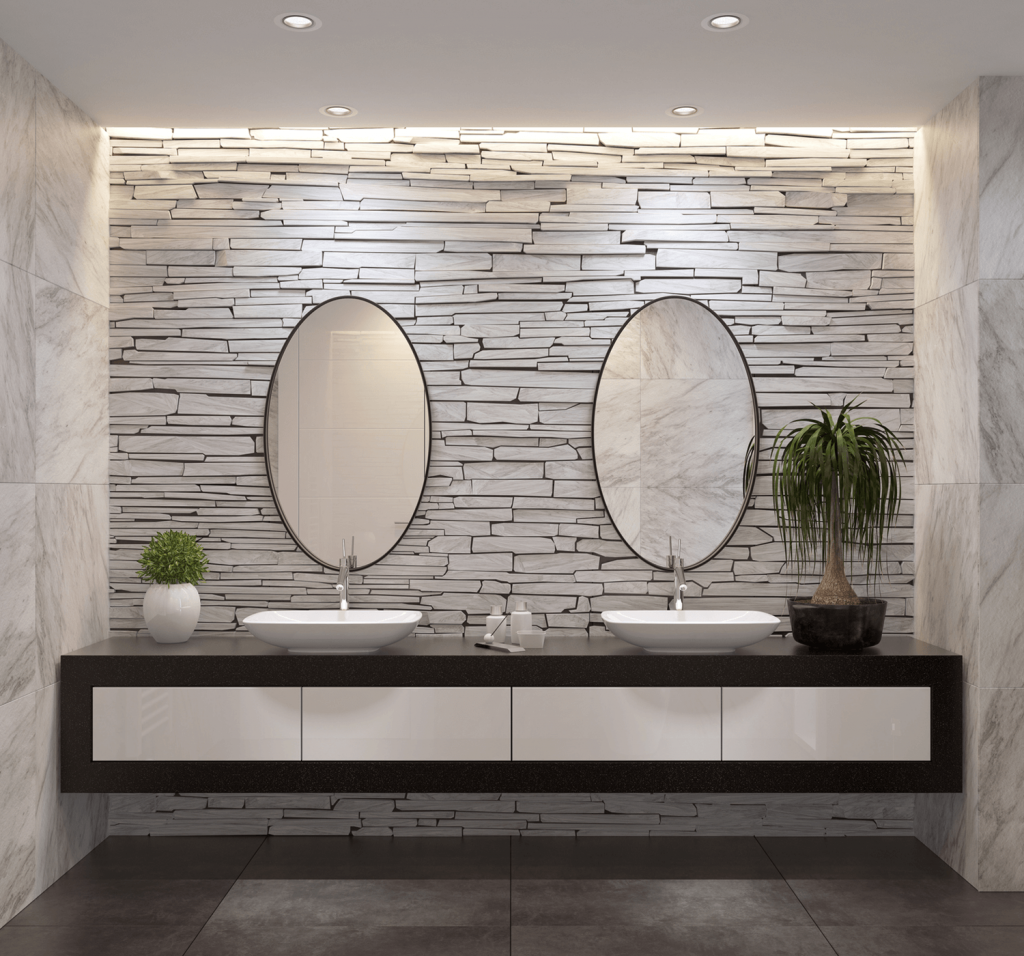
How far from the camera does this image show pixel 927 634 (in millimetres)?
3666

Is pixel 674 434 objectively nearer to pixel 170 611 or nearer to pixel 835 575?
pixel 835 575

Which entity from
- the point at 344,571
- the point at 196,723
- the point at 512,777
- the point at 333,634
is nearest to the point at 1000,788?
the point at 512,777

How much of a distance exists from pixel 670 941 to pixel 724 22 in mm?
2765

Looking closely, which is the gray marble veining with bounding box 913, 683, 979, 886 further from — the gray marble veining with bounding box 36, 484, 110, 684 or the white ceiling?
the gray marble veining with bounding box 36, 484, 110, 684

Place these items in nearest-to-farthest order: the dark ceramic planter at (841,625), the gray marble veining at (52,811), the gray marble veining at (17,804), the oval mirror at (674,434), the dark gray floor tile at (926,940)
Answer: the dark gray floor tile at (926,940) < the gray marble veining at (17,804) < the gray marble veining at (52,811) < the dark ceramic planter at (841,625) < the oval mirror at (674,434)

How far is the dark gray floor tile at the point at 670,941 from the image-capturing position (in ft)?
9.16

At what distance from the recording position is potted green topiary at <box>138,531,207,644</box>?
3.52 metres

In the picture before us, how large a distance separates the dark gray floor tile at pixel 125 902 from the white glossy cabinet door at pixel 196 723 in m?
0.43

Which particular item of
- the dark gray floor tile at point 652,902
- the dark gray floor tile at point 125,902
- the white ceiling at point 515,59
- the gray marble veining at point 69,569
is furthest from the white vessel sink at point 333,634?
the white ceiling at point 515,59

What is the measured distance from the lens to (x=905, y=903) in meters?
3.13

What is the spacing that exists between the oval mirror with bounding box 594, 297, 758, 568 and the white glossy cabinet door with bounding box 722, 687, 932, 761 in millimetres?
694

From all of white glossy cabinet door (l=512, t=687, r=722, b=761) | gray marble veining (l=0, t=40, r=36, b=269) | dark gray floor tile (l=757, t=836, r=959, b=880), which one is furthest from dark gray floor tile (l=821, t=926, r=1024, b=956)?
gray marble veining (l=0, t=40, r=36, b=269)

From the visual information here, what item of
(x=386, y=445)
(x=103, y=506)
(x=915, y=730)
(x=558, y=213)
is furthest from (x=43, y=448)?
(x=915, y=730)

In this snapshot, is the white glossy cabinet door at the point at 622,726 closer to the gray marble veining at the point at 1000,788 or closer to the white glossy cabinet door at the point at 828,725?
the white glossy cabinet door at the point at 828,725
